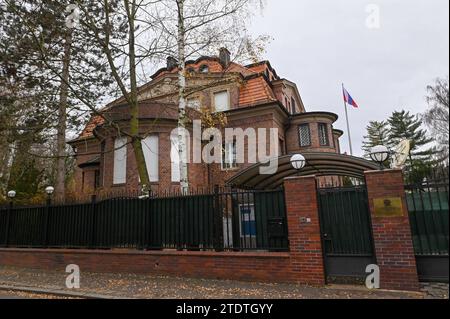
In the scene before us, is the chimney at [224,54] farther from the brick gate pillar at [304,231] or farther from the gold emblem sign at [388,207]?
the gold emblem sign at [388,207]

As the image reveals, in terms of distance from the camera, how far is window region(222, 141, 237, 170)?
739 inches

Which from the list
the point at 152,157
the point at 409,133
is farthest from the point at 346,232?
the point at 409,133

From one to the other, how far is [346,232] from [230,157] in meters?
12.4

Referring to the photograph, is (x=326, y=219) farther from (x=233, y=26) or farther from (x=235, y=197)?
(x=233, y=26)

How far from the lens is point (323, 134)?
21328 millimetres

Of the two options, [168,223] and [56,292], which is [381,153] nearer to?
[168,223]

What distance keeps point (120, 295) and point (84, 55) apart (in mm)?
8945

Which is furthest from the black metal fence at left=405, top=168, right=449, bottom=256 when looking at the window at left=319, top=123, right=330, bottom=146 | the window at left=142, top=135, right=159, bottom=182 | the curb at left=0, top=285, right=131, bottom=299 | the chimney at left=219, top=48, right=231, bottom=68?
the window at left=319, top=123, right=330, bottom=146

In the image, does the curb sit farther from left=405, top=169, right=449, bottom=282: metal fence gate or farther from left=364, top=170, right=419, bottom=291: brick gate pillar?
left=405, top=169, right=449, bottom=282: metal fence gate

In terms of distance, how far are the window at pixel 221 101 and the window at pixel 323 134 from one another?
6.57 metres

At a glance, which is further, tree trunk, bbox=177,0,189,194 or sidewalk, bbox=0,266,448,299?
tree trunk, bbox=177,0,189,194

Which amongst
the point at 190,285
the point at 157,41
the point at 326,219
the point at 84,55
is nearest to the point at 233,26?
the point at 157,41

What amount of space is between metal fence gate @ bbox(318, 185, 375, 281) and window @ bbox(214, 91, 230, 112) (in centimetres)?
1434
